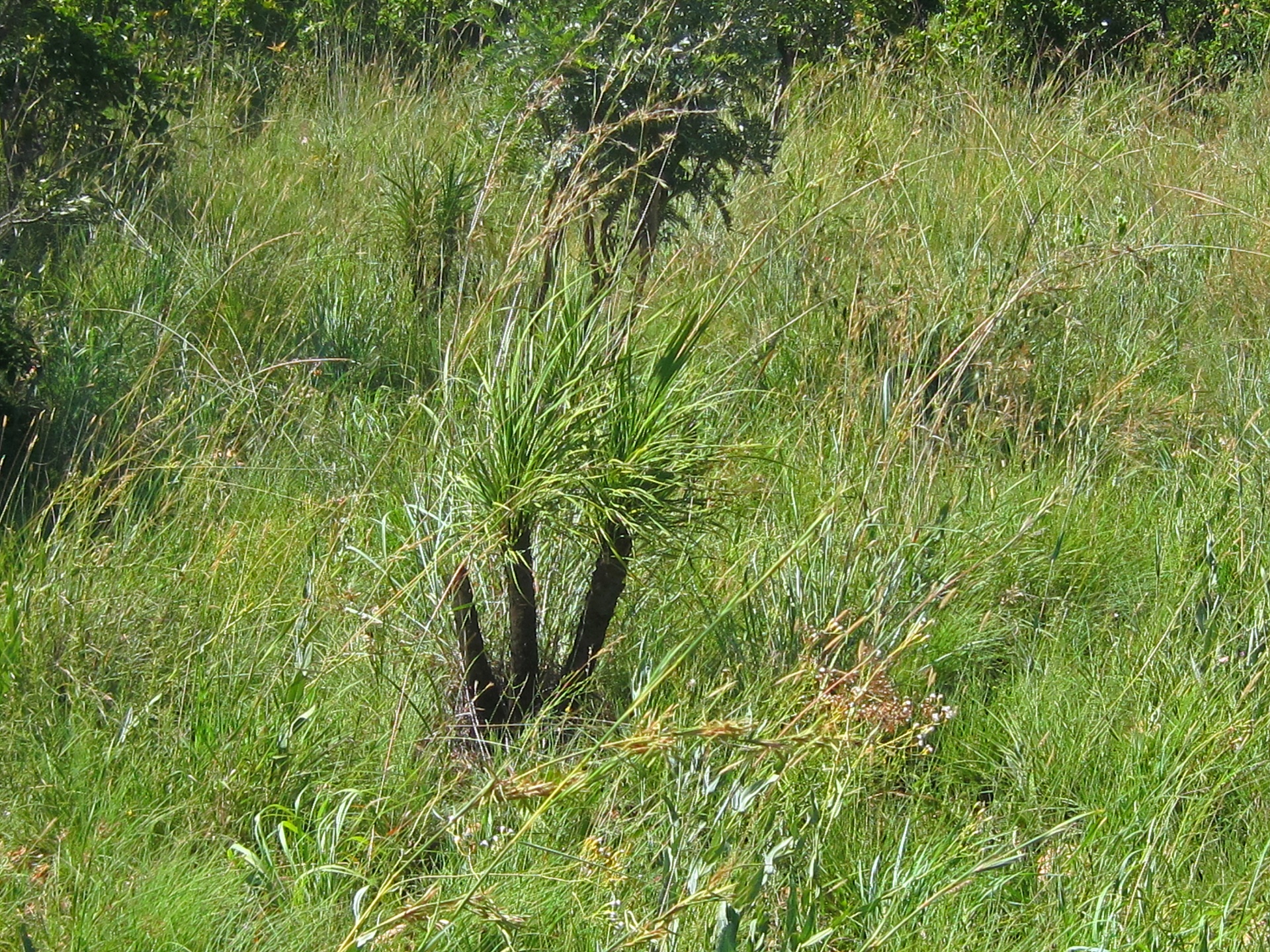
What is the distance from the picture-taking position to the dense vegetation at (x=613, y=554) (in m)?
2.07

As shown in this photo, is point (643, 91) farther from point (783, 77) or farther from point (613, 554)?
point (783, 77)

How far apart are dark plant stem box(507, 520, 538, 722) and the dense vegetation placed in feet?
0.04

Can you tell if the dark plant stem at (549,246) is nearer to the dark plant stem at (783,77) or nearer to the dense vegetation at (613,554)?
the dense vegetation at (613,554)

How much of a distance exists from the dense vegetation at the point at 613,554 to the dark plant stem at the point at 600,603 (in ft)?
0.04

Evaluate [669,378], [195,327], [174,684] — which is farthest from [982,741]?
[195,327]

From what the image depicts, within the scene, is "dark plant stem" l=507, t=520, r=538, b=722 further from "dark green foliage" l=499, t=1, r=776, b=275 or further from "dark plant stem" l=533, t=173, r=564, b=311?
"dark green foliage" l=499, t=1, r=776, b=275

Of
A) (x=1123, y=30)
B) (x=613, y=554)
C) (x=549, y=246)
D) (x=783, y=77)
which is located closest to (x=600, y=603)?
(x=613, y=554)

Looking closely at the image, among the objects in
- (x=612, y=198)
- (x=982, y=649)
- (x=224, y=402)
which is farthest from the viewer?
(x=612, y=198)

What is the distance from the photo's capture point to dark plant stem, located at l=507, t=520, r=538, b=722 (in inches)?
100

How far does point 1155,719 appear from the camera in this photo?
250 centimetres

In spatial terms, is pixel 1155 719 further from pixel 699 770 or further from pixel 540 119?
pixel 540 119

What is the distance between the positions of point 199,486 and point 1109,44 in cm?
648

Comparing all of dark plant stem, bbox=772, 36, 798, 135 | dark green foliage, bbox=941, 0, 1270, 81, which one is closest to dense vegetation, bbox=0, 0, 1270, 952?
dark plant stem, bbox=772, 36, 798, 135

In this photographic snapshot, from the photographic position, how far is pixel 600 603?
255 cm
